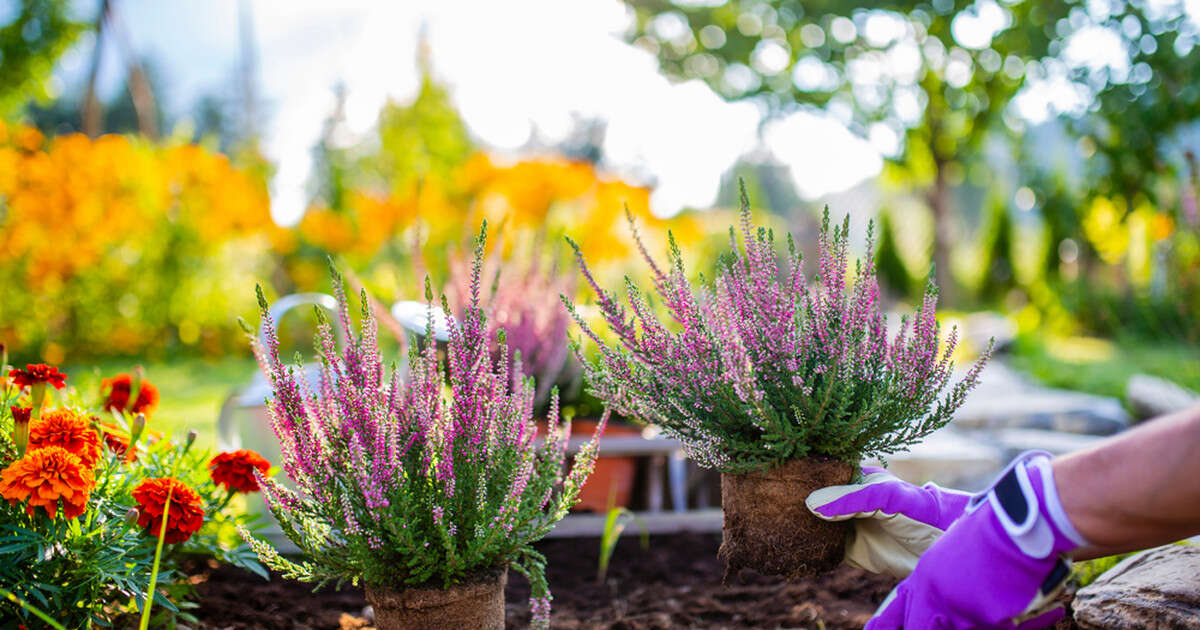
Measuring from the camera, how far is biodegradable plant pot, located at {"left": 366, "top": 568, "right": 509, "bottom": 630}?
1.52 metres

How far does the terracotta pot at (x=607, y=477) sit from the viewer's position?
314cm

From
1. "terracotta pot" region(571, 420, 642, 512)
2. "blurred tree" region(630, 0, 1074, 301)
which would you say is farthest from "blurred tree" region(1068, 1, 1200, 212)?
"terracotta pot" region(571, 420, 642, 512)

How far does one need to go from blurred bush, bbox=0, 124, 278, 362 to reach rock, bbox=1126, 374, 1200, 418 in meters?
7.14

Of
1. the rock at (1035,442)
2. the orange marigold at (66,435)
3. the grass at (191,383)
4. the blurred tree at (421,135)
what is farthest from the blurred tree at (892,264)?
the orange marigold at (66,435)

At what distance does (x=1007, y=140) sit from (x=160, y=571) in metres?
13.4

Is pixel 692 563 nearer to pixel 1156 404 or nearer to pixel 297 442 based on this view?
pixel 297 442

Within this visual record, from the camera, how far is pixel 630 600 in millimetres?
2406

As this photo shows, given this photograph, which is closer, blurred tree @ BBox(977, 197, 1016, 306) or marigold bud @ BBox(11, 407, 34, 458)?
marigold bud @ BBox(11, 407, 34, 458)

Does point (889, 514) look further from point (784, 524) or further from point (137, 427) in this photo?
point (137, 427)

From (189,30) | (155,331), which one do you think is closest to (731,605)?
(155,331)

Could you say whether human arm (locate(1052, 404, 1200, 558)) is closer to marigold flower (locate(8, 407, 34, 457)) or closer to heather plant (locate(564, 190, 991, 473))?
heather plant (locate(564, 190, 991, 473))

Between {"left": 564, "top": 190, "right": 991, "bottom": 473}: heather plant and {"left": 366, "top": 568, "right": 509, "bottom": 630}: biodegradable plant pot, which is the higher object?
{"left": 564, "top": 190, "right": 991, "bottom": 473}: heather plant

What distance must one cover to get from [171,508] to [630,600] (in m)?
1.27

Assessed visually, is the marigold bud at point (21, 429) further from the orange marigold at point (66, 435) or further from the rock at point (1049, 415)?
the rock at point (1049, 415)
